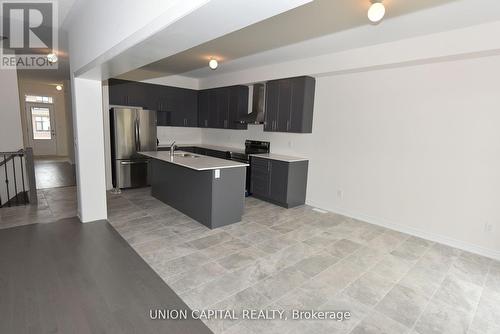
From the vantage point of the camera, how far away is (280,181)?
4.84m

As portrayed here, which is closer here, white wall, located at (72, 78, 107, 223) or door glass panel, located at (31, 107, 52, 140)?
white wall, located at (72, 78, 107, 223)

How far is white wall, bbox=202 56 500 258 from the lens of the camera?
3.20 metres

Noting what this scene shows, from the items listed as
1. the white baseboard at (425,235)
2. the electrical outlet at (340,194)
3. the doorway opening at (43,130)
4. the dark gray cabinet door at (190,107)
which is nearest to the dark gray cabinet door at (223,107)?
the dark gray cabinet door at (190,107)

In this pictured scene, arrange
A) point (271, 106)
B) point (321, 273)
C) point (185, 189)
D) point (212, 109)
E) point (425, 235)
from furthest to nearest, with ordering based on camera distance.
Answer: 1. point (212, 109)
2. point (271, 106)
3. point (185, 189)
4. point (425, 235)
5. point (321, 273)

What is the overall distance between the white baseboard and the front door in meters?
10.6

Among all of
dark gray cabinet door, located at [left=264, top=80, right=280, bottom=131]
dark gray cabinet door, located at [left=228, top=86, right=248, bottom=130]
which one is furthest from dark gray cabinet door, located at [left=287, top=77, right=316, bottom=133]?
dark gray cabinet door, located at [left=228, top=86, right=248, bottom=130]

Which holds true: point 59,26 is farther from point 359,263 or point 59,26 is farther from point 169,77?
point 359,263

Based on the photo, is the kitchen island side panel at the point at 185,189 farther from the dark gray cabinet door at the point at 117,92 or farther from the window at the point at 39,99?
the window at the point at 39,99

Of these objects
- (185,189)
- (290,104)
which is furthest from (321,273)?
(290,104)

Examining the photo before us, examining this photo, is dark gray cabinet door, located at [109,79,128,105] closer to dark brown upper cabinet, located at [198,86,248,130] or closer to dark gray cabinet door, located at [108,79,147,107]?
dark gray cabinet door, located at [108,79,147,107]

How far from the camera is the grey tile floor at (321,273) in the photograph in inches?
83.4

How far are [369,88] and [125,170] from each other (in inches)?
195

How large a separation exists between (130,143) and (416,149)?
17.4ft

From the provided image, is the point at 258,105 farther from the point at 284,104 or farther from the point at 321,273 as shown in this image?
the point at 321,273
